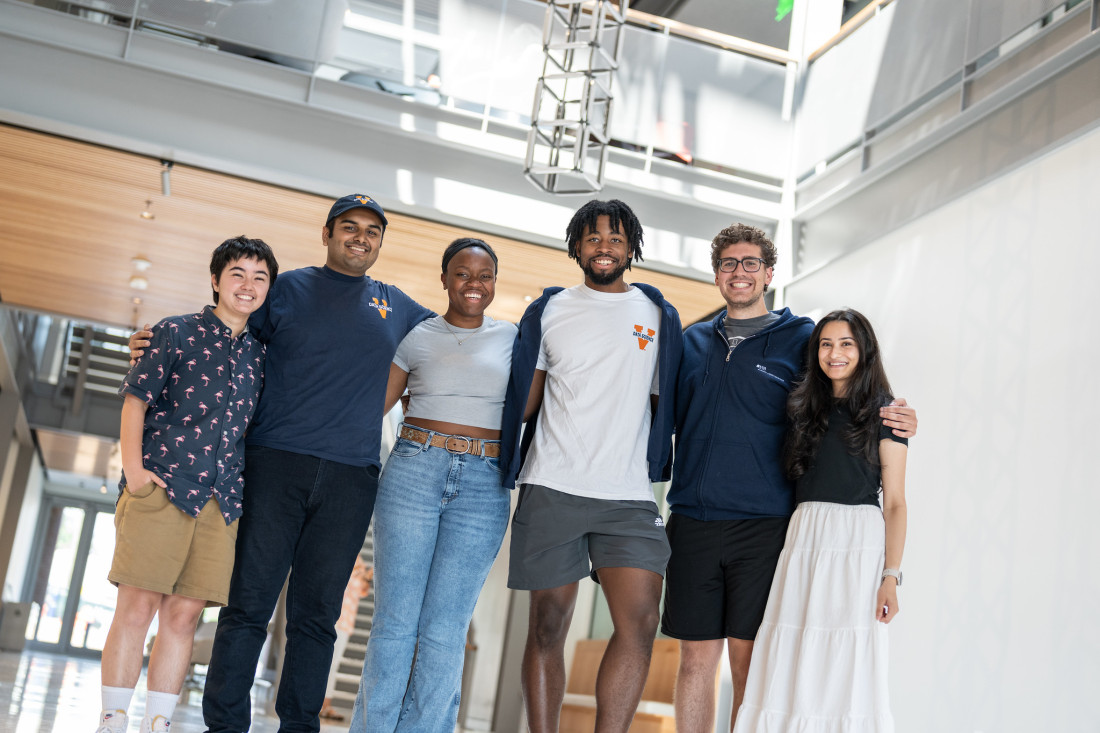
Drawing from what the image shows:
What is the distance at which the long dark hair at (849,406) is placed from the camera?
2.98 meters

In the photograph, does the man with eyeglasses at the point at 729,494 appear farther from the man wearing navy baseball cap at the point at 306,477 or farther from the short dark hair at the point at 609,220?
the man wearing navy baseball cap at the point at 306,477

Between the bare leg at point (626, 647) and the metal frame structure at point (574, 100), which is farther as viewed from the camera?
the metal frame structure at point (574, 100)

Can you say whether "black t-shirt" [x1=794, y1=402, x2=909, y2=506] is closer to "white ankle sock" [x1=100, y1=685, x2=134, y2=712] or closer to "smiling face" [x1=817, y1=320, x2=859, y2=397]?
"smiling face" [x1=817, y1=320, x2=859, y2=397]

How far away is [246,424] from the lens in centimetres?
308

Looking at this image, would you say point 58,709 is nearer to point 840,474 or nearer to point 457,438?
point 457,438

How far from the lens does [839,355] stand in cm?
304

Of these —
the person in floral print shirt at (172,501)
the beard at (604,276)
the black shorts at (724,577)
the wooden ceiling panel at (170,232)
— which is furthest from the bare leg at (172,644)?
the wooden ceiling panel at (170,232)

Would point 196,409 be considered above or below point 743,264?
below

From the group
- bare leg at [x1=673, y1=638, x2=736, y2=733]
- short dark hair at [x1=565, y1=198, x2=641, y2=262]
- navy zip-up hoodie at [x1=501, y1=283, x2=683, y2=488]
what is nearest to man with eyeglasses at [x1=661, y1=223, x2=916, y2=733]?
bare leg at [x1=673, y1=638, x2=736, y2=733]

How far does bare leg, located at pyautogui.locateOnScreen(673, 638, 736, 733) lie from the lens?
3045 millimetres

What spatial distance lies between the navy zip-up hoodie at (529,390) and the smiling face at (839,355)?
1.48ft

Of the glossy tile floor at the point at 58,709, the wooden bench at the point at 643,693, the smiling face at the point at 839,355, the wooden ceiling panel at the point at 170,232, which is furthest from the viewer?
the wooden bench at the point at 643,693

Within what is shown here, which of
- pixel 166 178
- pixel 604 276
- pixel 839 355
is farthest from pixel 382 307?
pixel 166 178

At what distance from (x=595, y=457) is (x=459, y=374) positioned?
1.79 feet
